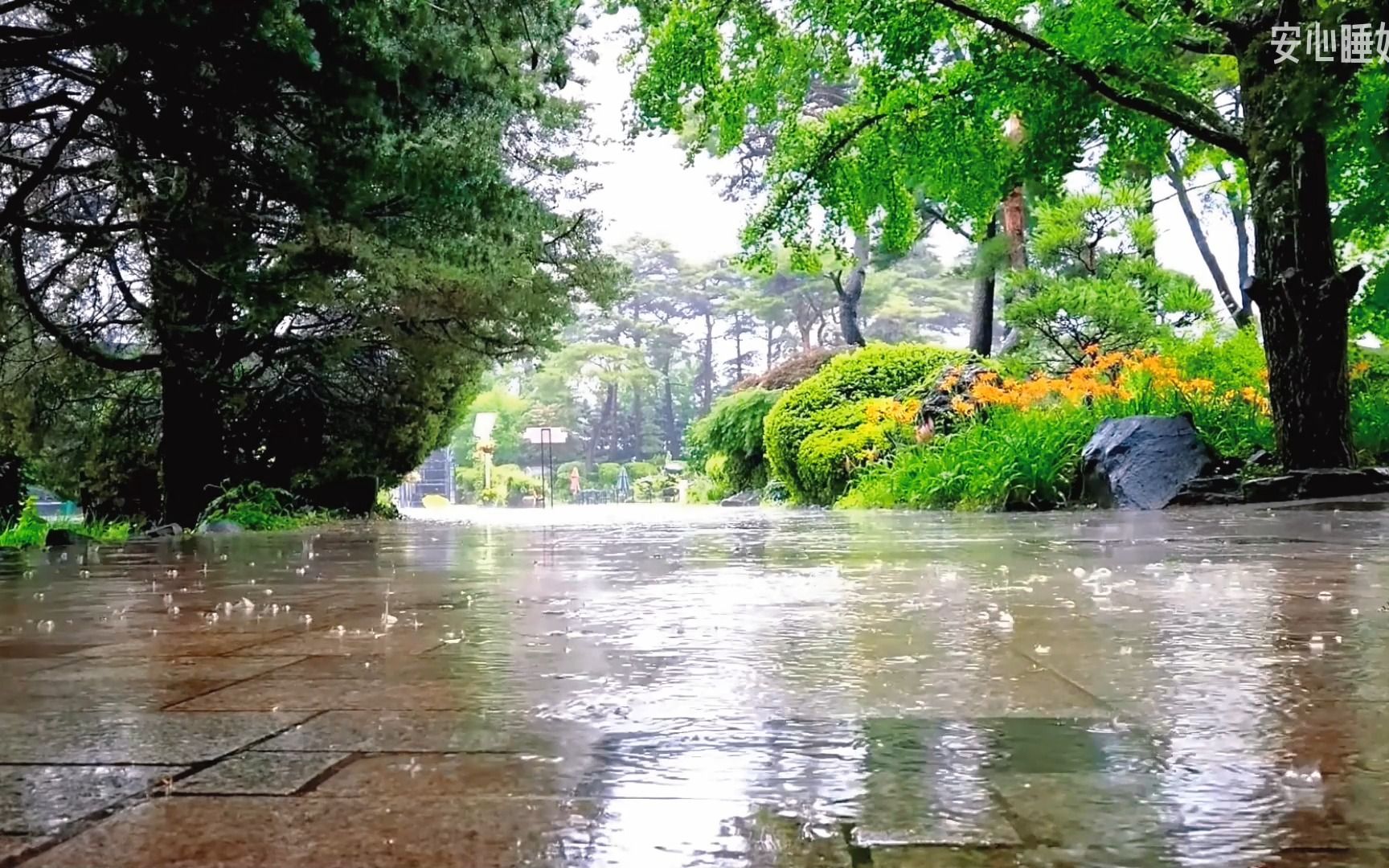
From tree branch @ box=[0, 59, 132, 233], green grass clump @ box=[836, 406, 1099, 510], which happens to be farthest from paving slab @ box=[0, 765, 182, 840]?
green grass clump @ box=[836, 406, 1099, 510]

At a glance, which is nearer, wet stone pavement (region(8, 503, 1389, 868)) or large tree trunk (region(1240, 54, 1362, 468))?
wet stone pavement (region(8, 503, 1389, 868))

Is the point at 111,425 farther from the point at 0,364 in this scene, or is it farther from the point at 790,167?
the point at 790,167

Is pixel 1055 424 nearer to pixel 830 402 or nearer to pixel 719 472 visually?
pixel 830 402

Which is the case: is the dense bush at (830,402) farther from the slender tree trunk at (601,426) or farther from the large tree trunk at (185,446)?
the slender tree trunk at (601,426)

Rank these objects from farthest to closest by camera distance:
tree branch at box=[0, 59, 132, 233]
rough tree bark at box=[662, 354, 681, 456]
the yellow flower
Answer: rough tree bark at box=[662, 354, 681, 456], the yellow flower, tree branch at box=[0, 59, 132, 233]

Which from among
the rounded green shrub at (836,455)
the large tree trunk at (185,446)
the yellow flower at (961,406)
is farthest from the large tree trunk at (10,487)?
the yellow flower at (961,406)

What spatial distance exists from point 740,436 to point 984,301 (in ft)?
15.6

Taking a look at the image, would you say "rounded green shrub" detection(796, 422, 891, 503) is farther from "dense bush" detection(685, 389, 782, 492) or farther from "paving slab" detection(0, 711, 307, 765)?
"paving slab" detection(0, 711, 307, 765)

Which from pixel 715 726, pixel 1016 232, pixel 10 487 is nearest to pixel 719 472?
pixel 1016 232

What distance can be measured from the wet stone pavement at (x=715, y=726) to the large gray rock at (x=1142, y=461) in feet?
15.8

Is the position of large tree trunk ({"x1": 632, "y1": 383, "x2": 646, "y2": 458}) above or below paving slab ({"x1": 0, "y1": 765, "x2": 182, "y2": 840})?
above

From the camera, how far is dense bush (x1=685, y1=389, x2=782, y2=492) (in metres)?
17.2

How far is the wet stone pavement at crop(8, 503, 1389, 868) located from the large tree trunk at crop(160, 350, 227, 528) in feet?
23.3

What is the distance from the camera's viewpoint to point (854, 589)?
9.09 ft
